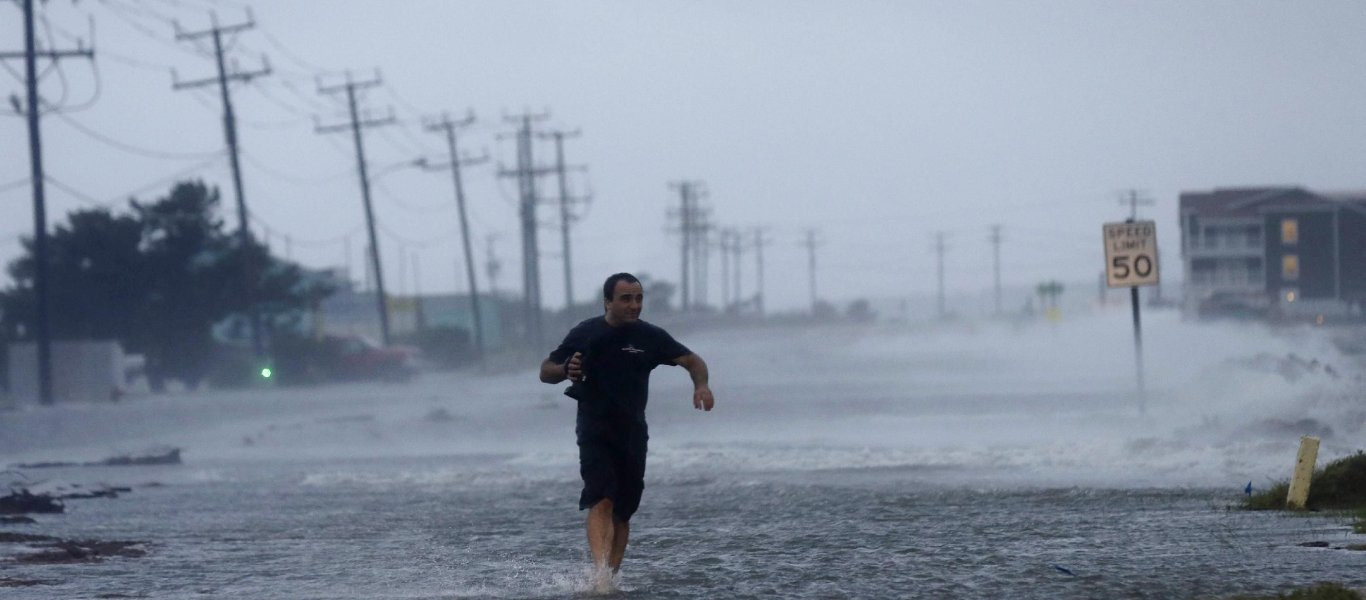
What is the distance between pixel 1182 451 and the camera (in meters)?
18.6

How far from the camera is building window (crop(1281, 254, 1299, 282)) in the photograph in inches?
3036

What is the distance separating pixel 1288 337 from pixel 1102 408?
20898mm

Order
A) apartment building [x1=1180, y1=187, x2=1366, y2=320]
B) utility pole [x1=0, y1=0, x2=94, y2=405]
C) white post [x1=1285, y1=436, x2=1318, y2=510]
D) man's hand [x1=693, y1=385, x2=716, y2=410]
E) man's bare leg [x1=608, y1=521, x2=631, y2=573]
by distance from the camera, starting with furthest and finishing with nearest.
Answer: apartment building [x1=1180, y1=187, x2=1366, y2=320] → utility pole [x1=0, y1=0, x2=94, y2=405] → white post [x1=1285, y1=436, x2=1318, y2=510] → man's bare leg [x1=608, y1=521, x2=631, y2=573] → man's hand [x1=693, y1=385, x2=716, y2=410]

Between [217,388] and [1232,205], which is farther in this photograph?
[1232,205]

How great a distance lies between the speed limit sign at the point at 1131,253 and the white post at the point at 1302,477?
9.27 m

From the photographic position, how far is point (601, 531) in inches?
360

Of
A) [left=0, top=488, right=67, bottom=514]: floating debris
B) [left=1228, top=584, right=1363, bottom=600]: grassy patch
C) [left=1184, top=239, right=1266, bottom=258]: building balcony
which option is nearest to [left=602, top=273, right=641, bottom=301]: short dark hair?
[left=1228, top=584, right=1363, bottom=600]: grassy patch

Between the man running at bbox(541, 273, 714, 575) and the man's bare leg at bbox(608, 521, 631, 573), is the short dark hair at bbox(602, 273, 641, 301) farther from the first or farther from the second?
the man's bare leg at bbox(608, 521, 631, 573)

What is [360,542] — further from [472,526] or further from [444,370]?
[444,370]

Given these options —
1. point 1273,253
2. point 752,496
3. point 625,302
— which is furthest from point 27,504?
point 1273,253

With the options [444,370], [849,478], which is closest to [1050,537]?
[849,478]

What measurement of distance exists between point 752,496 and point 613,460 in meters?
6.52

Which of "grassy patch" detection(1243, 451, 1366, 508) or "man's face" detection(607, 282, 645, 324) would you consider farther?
"grassy patch" detection(1243, 451, 1366, 508)

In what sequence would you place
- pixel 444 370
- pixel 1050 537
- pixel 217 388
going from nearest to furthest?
pixel 1050 537 < pixel 217 388 < pixel 444 370
